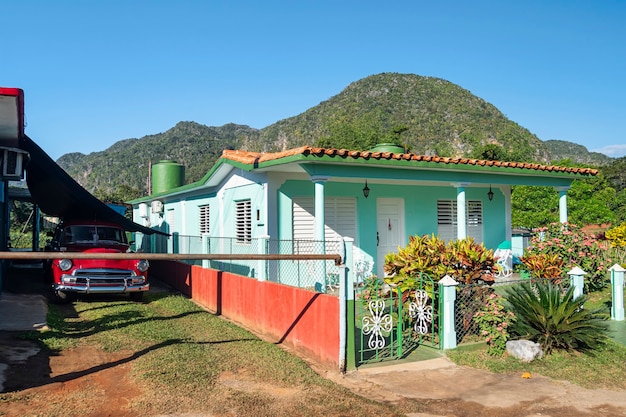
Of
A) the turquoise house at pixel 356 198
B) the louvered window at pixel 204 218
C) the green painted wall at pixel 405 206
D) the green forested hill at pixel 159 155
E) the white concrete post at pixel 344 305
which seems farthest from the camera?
the green forested hill at pixel 159 155

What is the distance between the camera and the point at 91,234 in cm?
1307

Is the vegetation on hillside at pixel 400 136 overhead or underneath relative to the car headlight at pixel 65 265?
overhead

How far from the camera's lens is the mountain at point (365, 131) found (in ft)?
203

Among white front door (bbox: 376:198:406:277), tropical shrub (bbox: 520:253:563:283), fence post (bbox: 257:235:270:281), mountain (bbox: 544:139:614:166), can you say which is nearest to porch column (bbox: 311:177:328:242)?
fence post (bbox: 257:235:270:281)

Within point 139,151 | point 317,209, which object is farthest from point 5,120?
point 139,151

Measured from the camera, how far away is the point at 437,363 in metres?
7.19

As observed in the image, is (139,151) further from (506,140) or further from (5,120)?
(5,120)

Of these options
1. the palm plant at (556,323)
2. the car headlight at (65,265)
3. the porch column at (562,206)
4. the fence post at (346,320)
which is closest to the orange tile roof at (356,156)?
the porch column at (562,206)

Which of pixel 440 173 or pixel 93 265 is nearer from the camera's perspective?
pixel 93 265

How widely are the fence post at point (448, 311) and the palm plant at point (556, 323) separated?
40.0 inches

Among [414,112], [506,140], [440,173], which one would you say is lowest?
[440,173]

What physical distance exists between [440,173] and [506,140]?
53.4 metres

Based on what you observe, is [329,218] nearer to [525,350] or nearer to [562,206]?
[525,350]

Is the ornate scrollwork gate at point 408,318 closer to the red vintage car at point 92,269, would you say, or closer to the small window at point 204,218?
the red vintage car at point 92,269
